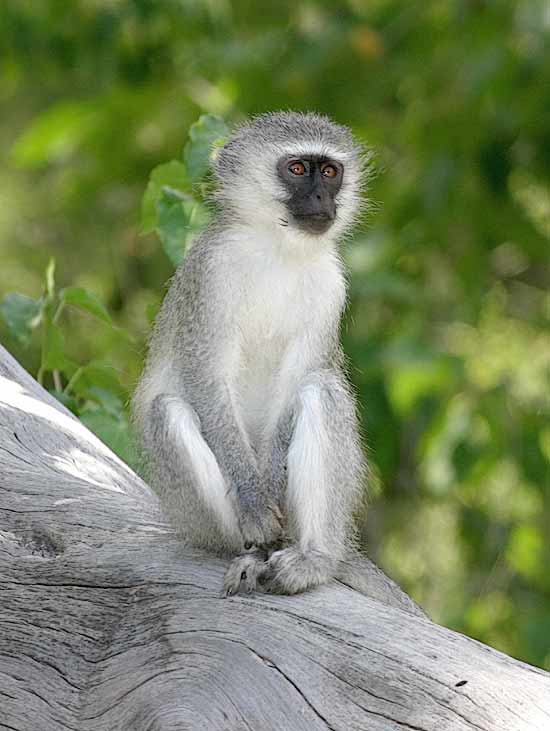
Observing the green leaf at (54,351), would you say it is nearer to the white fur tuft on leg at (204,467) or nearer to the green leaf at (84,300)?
the green leaf at (84,300)

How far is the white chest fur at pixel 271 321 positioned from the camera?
4863mm

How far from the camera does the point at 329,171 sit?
17.0 feet

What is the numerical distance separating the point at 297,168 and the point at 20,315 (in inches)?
60.8

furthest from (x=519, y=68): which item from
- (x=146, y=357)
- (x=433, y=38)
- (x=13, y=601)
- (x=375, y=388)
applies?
(x=13, y=601)

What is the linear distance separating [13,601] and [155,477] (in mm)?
752

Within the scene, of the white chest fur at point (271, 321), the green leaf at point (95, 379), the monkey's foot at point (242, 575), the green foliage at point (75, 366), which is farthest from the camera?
the green leaf at point (95, 379)

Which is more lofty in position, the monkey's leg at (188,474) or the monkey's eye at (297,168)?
the monkey's eye at (297,168)

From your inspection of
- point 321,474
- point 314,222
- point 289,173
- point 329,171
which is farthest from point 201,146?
point 321,474

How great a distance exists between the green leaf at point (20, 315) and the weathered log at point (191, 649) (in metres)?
1.08

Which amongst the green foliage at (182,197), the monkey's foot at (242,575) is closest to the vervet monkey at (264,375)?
the monkey's foot at (242,575)

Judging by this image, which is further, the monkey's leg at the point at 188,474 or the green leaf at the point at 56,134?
the green leaf at the point at 56,134

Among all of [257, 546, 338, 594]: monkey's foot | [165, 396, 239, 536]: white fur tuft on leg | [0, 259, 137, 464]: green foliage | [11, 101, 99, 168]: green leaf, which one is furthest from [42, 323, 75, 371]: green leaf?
[11, 101, 99, 168]: green leaf

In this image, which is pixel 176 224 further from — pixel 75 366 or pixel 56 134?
pixel 56 134

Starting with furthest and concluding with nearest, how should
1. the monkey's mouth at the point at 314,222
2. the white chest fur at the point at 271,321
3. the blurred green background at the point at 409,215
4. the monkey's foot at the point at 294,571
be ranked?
the blurred green background at the point at 409,215 → the monkey's mouth at the point at 314,222 → the white chest fur at the point at 271,321 → the monkey's foot at the point at 294,571
